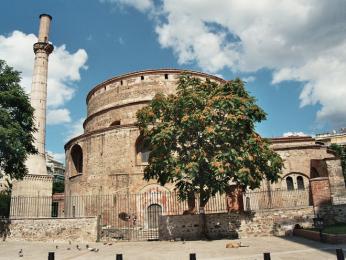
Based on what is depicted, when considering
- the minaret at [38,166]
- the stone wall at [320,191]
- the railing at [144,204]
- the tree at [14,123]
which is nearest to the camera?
the tree at [14,123]

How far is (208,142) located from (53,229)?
324 inches

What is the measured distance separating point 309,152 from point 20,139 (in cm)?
1874

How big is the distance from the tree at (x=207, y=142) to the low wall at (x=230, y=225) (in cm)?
132

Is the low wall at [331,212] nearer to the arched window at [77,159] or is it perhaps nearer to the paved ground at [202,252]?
the paved ground at [202,252]

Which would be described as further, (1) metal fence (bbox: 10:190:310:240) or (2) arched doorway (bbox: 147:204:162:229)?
(2) arched doorway (bbox: 147:204:162:229)

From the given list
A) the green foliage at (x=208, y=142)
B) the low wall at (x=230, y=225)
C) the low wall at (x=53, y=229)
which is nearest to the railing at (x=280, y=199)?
the low wall at (x=230, y=225)

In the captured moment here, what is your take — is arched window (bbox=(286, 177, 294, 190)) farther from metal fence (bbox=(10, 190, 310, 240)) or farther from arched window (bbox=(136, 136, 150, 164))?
arched window (bbox=(136, 136, 150, 164))

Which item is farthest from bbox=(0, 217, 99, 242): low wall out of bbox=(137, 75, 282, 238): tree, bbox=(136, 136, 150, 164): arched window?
bbox=(136, 136, 150, 164): arched window

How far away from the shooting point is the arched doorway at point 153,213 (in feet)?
60.4

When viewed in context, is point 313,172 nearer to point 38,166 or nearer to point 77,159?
point 77,159

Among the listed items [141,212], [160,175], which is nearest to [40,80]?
[141,212]

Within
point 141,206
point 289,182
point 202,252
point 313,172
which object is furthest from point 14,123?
point 313,172

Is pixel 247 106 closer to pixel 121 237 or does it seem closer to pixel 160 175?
pixel 160 175

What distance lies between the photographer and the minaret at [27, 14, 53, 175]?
21828mm
